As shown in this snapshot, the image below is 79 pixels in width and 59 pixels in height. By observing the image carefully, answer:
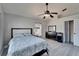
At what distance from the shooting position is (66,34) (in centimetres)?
473

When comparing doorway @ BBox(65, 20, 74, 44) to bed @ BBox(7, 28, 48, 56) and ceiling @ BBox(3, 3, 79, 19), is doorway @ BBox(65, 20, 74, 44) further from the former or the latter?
bed @ BBox(7, 28, 48, 56)

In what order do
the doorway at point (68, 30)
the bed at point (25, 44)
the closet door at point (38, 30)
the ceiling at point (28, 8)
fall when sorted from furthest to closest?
the doorway at point (68, 30) → the closet door at point (38, 30) → the ceiling at point (28, 8) → the bed at point (25, 44)

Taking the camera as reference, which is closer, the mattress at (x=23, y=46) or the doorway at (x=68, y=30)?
the mattress at (x=23, y=46)

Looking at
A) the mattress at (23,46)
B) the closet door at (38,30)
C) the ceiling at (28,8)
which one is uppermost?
the ceiling at (28,8)

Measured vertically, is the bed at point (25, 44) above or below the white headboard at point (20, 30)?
below

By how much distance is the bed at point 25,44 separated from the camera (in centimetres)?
215

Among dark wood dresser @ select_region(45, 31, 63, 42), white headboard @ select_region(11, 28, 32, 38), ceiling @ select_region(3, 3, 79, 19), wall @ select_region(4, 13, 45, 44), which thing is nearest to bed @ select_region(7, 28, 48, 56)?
white headboard @ select_region(11, 28, 32, 38)

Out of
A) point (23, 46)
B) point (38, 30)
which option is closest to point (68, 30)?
point (38, 30)

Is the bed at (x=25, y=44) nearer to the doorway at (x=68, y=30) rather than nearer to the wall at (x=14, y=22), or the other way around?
the wall at (x=14, y=22)

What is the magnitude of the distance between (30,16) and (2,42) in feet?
3.72

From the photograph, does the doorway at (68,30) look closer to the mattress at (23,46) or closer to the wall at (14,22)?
the mattress at (23,46)

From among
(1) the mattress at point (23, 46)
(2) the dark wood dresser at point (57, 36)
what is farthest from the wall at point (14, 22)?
(2) the dark wood dresser at point (57, 36)

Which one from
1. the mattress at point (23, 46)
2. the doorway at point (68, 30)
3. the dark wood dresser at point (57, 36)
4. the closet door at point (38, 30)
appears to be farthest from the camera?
the dark wood dresser at point (57, 36)

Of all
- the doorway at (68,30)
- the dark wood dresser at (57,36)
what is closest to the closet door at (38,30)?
the dark wood dresser at (57,36)
